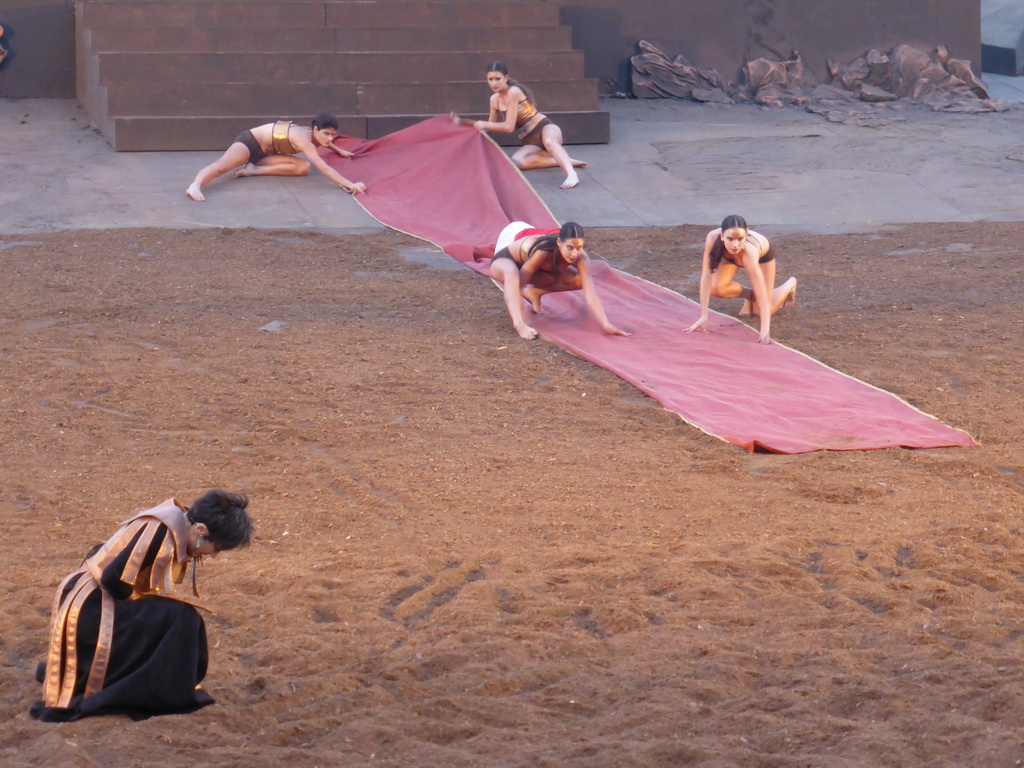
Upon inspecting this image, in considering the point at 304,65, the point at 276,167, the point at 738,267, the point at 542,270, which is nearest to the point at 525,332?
the point at 542,270

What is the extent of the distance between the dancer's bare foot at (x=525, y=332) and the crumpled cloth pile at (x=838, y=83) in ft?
27.7

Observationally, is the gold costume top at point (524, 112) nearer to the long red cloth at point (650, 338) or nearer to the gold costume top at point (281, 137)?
the long red cloth at point (650, 338)

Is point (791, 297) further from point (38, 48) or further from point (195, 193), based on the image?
point (38, 48)

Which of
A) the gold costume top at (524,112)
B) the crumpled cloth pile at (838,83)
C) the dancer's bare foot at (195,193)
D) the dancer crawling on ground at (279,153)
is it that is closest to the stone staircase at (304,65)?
the gold costume top at (524,112)

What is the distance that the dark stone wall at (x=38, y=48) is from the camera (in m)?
13.5

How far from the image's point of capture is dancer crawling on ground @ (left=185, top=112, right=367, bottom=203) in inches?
433

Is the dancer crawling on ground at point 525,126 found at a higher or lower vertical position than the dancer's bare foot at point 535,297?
higher

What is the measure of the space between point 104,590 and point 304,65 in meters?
10.1

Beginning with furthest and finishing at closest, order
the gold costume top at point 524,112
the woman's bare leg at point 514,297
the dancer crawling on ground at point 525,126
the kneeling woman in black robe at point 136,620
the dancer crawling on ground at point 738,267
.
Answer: the gold costume top at point 524,112 → the dancer crawling on ground at point 525,126 → the woman's bare leg at point 514,297 → the dancer crawling on ground at point 738,267 → the kneeling woman in black robe at point 136,620

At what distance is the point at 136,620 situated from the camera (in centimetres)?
344

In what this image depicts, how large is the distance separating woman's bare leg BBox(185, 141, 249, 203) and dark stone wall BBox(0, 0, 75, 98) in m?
3.79

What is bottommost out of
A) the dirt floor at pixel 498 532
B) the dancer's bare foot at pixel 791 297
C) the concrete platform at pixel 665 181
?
the dirt floor at pixel 498 532

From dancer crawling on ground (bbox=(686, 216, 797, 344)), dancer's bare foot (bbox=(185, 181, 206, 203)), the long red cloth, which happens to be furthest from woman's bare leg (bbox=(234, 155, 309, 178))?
dancer crawling on ground (bbox=(686, 216, 797, 344))

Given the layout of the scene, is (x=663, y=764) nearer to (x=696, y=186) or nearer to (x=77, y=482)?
(x=77, y=482)
